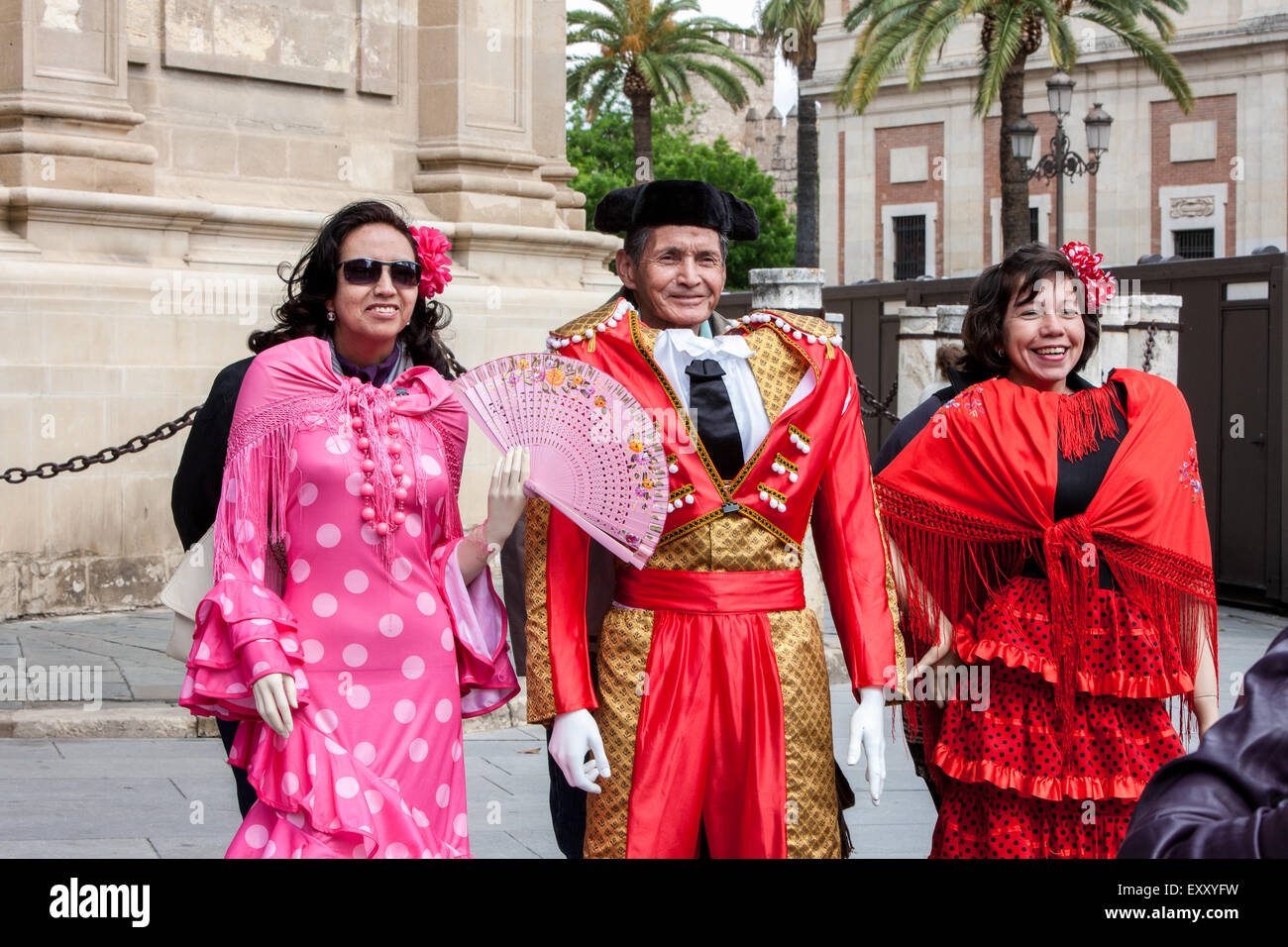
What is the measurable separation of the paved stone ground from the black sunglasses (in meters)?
2.24

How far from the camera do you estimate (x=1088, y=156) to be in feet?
126

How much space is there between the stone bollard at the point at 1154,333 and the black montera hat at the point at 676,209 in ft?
27.7

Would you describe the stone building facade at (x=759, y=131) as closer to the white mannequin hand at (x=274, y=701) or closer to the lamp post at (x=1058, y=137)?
the lamp post at (x=1058, y=137)

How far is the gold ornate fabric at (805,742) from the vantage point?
3379mm

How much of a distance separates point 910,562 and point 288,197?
24.7ft

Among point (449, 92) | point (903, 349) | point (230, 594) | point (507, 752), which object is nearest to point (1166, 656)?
point (230, 594)

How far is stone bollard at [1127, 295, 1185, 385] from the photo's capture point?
11547 mm

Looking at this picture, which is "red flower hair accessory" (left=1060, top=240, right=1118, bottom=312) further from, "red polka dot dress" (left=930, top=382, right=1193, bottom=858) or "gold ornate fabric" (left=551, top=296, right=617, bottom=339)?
"gold ornate fabric" (left=551, top=296, right=617, bottom=339)

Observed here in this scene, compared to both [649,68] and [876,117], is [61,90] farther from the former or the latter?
[876,117]

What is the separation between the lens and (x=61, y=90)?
9.64 m

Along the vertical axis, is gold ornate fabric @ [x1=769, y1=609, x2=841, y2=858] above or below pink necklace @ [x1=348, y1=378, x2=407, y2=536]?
below

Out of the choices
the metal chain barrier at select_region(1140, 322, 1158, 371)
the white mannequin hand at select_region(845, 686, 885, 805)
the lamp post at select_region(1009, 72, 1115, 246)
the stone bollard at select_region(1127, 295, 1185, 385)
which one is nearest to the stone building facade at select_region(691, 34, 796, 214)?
the lamp post at select_region(1009, 72, 1115, 246)

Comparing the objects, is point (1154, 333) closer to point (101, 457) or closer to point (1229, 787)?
point (101, 457)
